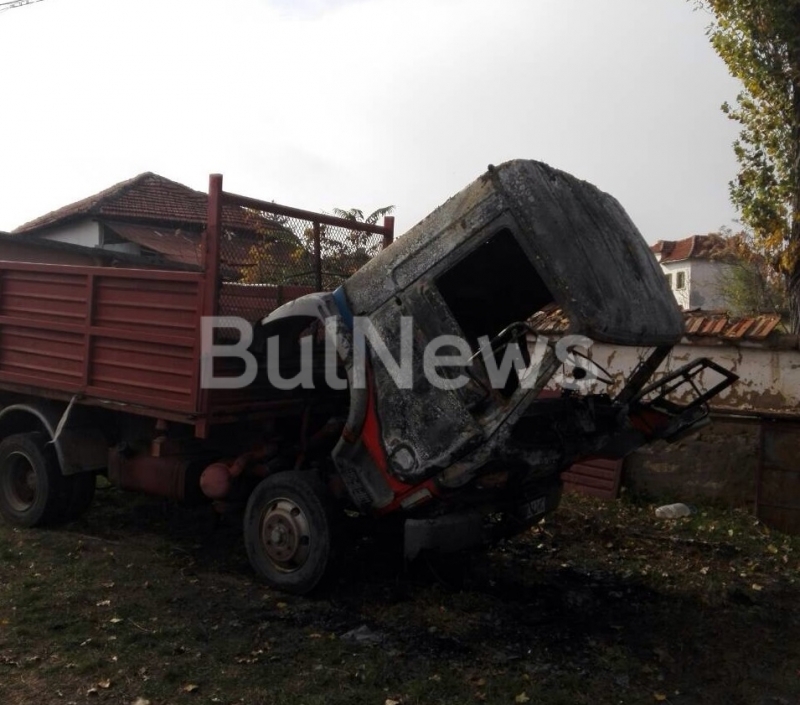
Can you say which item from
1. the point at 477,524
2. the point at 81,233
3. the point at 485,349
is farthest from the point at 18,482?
the point at 81,233

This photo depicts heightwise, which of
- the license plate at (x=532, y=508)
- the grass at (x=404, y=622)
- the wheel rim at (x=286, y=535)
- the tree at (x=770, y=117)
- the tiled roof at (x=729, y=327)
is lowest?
the grass at (x=404, y=622)

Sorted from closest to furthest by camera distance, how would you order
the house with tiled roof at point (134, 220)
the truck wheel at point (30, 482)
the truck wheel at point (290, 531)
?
the truck wheel at point (290, 531)
the truck wheel at point (30, 482)
the house with tiled roof at point (134, 220)

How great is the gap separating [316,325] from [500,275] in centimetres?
129

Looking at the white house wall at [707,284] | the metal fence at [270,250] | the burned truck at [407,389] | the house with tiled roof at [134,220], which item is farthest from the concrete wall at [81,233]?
the white house wall at [707,284]

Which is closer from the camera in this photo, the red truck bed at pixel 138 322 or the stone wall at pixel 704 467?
the red truck bed at pixel 138 322

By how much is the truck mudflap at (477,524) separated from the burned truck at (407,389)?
0.05 ft

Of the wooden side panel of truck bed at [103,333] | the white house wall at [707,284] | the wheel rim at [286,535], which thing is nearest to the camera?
the wheel rim at [286,535]

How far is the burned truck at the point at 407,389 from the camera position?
4.66 m

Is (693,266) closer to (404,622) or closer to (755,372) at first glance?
(755,372)

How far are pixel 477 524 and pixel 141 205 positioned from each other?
21.5m

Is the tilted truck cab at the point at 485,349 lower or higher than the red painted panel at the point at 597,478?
higher

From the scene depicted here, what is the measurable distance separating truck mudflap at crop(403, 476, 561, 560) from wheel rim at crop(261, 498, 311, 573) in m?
0.74

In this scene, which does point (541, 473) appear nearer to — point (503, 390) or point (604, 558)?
point (503, 390)

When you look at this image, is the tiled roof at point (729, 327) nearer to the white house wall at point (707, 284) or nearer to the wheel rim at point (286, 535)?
the wheel rim at point (286, 535)
